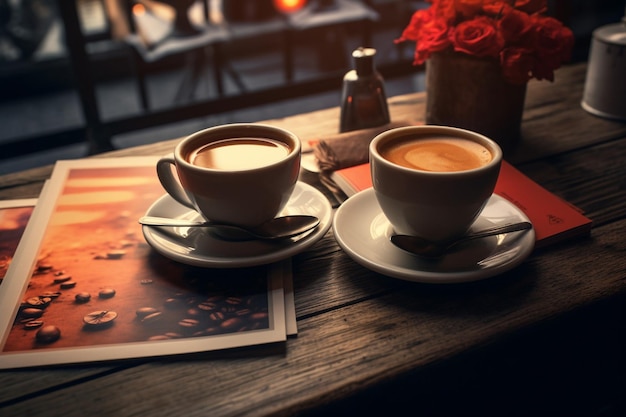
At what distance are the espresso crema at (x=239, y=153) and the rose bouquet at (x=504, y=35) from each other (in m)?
0.36

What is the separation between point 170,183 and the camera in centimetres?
76

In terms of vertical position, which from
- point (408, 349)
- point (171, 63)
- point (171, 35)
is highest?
point (408, 349)

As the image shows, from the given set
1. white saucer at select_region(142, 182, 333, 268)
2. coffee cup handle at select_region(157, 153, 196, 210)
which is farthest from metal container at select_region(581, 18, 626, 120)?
coffee cup handle at select_region(157, 153, 196, 210)

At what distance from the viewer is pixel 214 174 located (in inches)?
26.2

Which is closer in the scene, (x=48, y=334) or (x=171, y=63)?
(x=48, y=334)

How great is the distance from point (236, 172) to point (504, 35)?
20.6 inches

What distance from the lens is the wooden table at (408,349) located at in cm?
56

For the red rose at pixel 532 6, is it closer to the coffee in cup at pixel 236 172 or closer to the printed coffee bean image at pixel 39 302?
the coffee in cup at pixel 236 172

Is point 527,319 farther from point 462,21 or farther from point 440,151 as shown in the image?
point 462,21

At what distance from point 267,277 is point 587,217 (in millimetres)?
430

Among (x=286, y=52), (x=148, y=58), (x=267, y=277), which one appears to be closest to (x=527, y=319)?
(x=267, y=277)

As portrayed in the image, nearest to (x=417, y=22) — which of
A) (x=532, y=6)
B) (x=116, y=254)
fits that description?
(x=532, y=6)

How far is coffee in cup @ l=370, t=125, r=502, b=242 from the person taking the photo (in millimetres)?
643

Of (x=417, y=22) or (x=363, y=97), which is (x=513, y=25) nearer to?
(x=417, y=22)
